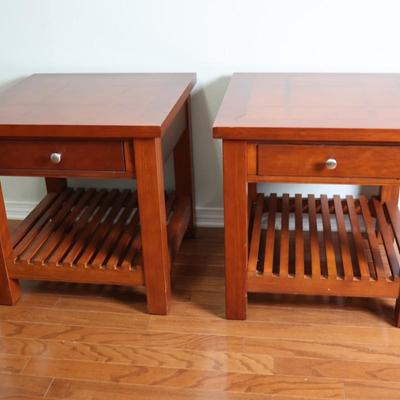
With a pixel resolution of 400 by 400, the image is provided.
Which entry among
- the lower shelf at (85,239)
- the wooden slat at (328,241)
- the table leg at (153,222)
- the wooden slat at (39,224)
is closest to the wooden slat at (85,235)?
the lower shelf at (85,239)

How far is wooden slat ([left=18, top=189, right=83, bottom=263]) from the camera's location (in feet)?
5.58

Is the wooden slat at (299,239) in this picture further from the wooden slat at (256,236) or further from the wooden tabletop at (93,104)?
the wooden tabletop at (93,104)

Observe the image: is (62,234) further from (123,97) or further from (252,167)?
(252,167)

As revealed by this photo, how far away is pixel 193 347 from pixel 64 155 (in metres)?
0.61

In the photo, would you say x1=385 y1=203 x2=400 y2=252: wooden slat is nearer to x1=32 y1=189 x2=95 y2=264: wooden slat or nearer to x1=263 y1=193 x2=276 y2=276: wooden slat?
x1=263 y1=193 x2=276 y2=276: wooden slat

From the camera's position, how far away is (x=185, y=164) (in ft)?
6.44

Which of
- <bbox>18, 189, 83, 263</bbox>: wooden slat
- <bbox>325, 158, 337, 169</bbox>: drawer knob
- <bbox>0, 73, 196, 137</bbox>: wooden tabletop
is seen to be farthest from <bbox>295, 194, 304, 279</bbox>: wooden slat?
<bbox>18, 189, 83, 263</bbox>: wooden slat

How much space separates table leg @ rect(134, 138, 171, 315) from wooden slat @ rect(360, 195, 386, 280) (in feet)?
1.92

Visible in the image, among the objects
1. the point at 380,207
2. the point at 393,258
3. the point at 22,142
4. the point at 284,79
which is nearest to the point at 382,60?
the point at 284,79

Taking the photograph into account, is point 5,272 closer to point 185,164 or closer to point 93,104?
point 93,104

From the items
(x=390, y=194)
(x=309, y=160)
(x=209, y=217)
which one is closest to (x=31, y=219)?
(x=209, y=217)

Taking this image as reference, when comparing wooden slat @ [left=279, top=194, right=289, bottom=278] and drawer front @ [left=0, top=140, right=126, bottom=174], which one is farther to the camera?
wooden slat @ [left=279, top=194, right=289, bottom=278]

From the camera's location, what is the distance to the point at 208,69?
1.89 m

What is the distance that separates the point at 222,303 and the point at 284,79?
27.7 inches
